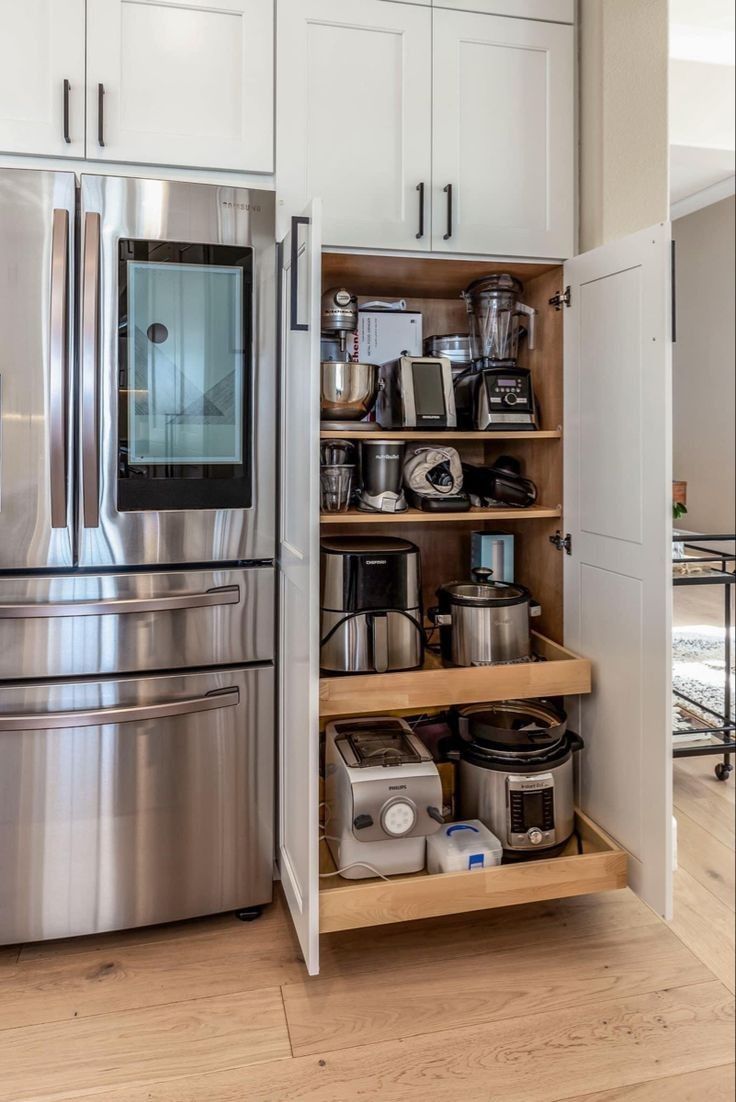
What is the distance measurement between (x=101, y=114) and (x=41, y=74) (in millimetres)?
136

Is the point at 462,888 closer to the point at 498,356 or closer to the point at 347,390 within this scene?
the point at 347,390

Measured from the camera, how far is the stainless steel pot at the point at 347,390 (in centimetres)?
186

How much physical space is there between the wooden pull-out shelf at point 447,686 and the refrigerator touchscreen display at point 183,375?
484 millimetres

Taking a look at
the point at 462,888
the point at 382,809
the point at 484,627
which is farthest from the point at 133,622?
the point at 462,888

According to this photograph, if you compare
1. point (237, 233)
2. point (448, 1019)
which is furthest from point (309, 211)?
point (448, 1019)

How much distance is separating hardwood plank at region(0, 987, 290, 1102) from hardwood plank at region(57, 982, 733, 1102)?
3 cm

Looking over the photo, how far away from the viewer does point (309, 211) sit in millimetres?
1522

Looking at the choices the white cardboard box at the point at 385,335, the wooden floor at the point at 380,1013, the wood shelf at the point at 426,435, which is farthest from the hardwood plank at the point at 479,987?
the white cardboard box at the point at 385,335

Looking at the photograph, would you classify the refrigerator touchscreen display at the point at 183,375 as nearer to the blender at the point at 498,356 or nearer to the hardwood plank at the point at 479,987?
the blender at the point at 498,356

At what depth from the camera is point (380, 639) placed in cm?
182

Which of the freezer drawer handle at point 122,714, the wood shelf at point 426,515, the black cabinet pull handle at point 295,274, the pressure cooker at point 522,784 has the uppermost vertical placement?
the black cabinet pull handle at point 295,274

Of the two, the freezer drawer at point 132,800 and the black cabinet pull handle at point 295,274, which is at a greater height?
the black cabinet pull handle at point 295,274

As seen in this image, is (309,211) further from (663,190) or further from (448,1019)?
(448,1019)

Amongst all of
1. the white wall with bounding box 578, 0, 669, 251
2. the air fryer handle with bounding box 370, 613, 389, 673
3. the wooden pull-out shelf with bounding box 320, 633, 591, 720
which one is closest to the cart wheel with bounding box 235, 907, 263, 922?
the wooden pull-out shelf with bounding box 320, 633, 591, 720
